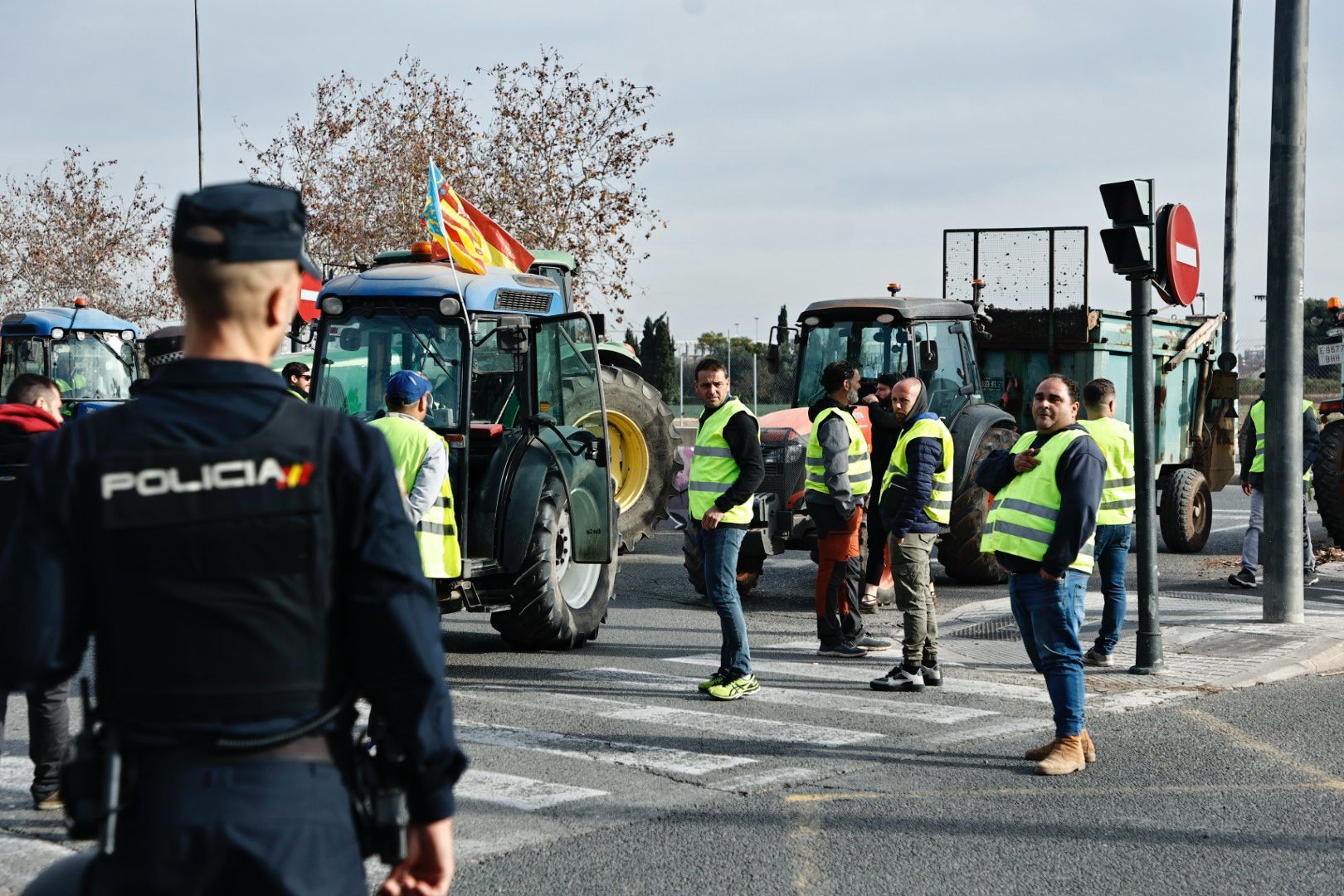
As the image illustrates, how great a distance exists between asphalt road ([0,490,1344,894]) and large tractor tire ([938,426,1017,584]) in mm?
3968

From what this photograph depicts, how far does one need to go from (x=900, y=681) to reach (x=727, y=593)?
1.21 m

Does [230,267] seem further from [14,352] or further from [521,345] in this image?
[14,352]

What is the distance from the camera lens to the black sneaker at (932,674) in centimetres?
887

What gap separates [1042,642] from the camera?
683 centimetres

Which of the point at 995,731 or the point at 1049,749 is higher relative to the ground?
the point at 1049,749

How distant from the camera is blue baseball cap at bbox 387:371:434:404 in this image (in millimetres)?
7832

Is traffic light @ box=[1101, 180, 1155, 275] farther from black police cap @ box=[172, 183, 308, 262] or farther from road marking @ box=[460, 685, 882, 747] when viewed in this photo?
black police cap @ box=[172, 183, 308, 262]

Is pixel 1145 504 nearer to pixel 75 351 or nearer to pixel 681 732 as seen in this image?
pixel 681 732

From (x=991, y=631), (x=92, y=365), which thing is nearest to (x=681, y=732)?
(x=991, y=631)

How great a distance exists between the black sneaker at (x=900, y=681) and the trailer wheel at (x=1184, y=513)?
858 centimetres

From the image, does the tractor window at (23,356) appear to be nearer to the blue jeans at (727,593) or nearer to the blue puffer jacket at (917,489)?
the blue jeans at (727,593)

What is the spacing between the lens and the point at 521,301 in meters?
9.73

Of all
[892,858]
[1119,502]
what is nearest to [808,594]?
[1119,502]

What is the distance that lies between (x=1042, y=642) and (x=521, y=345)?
4.01 meters
